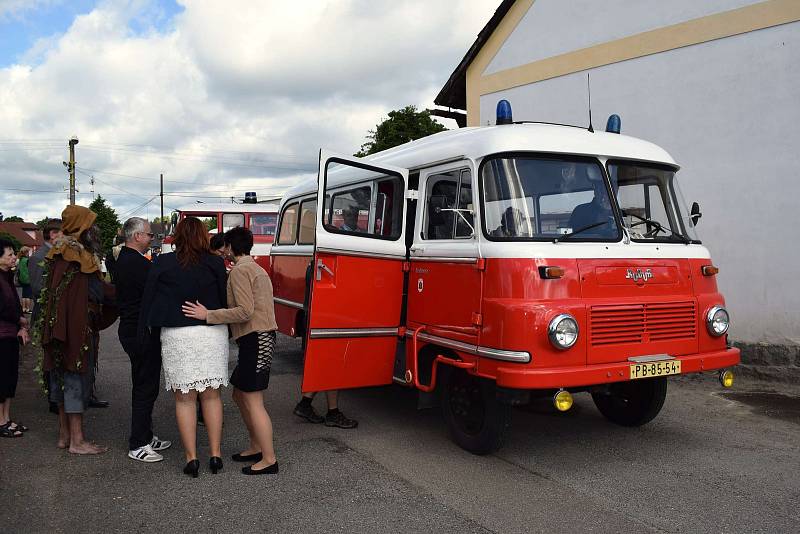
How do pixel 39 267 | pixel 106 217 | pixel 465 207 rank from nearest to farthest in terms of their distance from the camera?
pixel 465 207 → pixel 39 267 → pixel 106 217

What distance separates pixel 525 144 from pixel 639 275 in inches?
52.7

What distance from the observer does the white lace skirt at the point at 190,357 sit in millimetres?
4738

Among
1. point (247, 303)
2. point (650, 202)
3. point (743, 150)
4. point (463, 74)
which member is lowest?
point (247, 303)

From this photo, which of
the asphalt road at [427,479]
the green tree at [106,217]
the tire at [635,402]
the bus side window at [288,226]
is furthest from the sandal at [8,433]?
the green tree at [106,217]

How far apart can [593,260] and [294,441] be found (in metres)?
2.95

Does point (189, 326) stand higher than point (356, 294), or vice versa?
point (356, 294)

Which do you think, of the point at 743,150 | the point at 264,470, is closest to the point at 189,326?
the point at 264,470

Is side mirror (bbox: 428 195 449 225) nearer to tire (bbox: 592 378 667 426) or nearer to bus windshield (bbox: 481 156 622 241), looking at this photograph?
bus windshield (bbox: 481 156 622 241)

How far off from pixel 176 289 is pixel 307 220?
3.74 m

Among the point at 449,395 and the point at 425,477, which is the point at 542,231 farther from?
the point at 425,477

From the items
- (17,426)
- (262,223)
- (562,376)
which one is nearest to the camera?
(562,376)

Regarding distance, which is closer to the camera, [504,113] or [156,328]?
[156,328]

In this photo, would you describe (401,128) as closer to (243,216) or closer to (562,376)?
(243,216)

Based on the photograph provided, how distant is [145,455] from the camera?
527 cm
